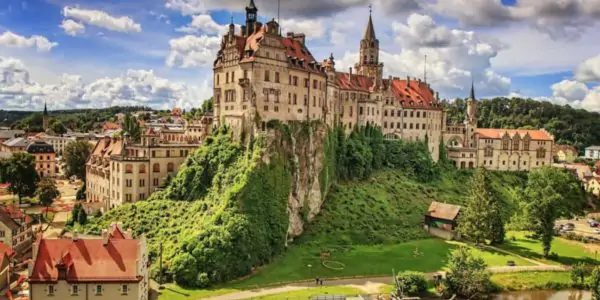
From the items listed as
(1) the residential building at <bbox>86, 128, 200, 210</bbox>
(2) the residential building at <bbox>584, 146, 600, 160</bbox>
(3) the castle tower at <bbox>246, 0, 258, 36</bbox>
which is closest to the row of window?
(1) the residential building at <bbox>86, 128, 200, 210</bbox>

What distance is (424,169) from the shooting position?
93.6m

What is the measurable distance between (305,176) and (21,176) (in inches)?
1899

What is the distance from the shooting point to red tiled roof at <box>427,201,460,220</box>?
7262 cm

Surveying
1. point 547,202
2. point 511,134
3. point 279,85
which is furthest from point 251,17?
point 511,134

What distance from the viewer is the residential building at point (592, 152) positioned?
156 m

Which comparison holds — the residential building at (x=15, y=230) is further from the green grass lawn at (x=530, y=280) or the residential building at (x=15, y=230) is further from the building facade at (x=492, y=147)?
the building facade at (x=492, y=147)

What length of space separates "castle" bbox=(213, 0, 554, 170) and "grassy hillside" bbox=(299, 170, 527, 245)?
11020mm

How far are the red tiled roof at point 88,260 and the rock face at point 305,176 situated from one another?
2673 centimetres

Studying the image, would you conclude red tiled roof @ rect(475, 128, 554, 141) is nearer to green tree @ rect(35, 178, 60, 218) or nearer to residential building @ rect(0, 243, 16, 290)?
green tree @ rect(35, 178, 60, 218)

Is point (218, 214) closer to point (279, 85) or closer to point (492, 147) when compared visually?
point (279, 85)

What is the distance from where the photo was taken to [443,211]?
243 feet

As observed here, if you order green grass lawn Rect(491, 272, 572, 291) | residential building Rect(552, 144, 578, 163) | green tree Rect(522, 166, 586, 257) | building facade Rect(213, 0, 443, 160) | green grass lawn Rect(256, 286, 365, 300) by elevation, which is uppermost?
building facade Rect(213, 0, 443, 160)

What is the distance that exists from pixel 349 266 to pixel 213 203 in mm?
17775

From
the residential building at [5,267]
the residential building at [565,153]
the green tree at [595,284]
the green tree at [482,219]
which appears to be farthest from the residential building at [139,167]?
the residential building at [565,153]
